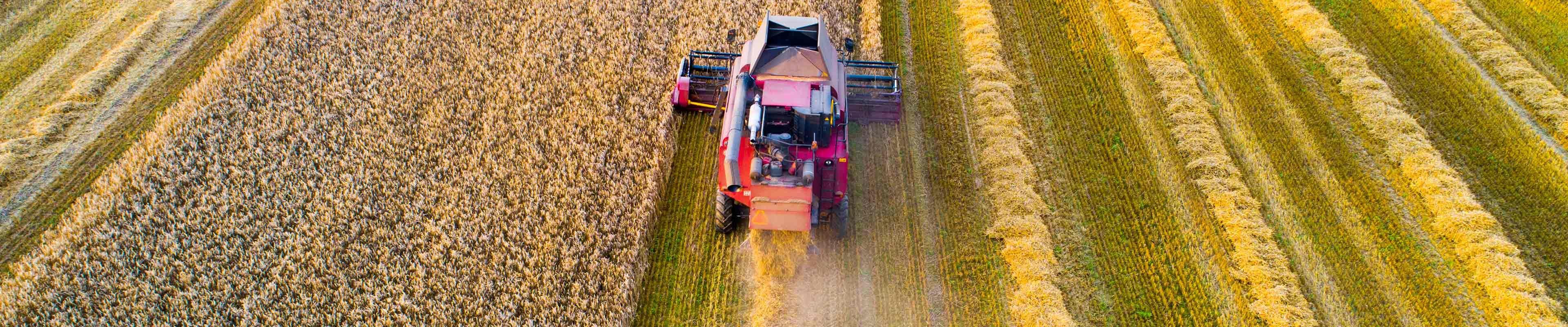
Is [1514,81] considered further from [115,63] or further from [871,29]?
[115,63]

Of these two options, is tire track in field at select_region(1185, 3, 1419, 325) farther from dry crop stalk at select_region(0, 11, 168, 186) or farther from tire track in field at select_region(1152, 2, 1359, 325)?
dry crop stalk at select_region(0, 11, 168, 186)

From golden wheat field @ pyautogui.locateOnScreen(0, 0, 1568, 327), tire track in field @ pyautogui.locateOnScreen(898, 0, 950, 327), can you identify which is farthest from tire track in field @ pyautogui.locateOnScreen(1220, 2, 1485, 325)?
tire track in field @ pyautogui.locateOnScreen(898, 0, 950, 327)

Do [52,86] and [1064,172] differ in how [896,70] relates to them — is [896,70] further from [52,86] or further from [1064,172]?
[52,86]

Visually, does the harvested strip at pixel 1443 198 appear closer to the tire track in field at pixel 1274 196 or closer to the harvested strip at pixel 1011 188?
the tire track in field at pixel 1274 196

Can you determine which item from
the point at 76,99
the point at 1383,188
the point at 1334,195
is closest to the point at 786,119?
the point at 1334,195

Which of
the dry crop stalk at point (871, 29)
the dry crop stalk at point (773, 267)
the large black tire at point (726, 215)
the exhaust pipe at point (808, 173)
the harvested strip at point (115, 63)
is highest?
the dry crop stalk at point (871, 29)

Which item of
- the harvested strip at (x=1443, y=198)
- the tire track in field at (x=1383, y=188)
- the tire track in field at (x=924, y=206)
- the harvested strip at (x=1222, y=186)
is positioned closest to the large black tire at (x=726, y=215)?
the tire track in field at (x=924, y=206)
